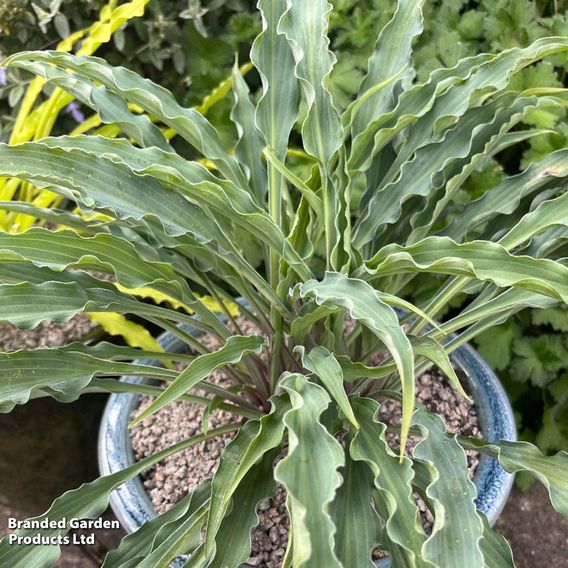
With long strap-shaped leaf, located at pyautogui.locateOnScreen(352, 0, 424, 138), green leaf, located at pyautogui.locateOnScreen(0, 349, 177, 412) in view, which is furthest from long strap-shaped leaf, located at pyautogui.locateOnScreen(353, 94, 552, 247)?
green leaf, located at pyautogui.locateOnScreen(0, 349, 177, 412)

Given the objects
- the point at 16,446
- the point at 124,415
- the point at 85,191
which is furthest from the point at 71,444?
the point at 85,191

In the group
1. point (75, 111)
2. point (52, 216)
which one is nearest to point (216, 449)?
point (52, 216)

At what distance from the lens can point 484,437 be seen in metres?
1.07

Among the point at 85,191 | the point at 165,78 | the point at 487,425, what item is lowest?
the point at 487,425

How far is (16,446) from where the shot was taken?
1.30 meters

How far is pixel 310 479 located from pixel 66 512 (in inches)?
16.8

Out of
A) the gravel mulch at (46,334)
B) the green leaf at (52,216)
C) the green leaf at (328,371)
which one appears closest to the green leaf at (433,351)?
the green leaf at (328,371)

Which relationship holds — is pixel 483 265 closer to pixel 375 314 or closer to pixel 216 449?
pixel 375 314

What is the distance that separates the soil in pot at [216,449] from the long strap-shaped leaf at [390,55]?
0.49 metres

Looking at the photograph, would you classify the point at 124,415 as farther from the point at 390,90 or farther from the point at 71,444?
the point at 390,90

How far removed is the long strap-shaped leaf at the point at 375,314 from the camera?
2.10ft

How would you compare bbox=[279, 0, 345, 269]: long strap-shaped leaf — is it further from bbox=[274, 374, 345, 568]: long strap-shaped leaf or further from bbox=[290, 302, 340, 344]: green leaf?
bbox=[274, 374, 345, 568]: long strap-shaped leaf

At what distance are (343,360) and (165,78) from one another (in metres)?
1.05

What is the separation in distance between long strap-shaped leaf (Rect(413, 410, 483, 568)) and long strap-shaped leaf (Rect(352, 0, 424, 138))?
0.48 metres
